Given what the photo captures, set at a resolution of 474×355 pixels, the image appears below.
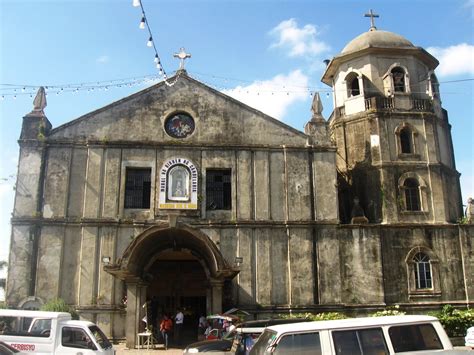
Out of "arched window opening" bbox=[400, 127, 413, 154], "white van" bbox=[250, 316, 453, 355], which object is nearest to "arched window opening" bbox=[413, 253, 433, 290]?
"arched window opening" bbox=[400, 127, 413, 154]

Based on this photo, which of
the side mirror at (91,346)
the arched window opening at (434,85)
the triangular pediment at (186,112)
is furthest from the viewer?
the arched window opening at (434,85)

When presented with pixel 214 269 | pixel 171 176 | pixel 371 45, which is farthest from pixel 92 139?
pixel 371 45

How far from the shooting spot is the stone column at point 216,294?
19.8 metres

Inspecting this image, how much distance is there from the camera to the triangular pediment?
22.7m

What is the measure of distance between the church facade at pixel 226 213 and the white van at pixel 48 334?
6.50 metres

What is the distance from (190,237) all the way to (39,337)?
8.21 m

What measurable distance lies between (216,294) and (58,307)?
628 centimetres

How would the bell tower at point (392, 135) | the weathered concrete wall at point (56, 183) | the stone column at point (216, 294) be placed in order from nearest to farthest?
the stone column at point (216, 294), the weathered concrete wall at point (56, 183), the bell tower at point (392, 135)

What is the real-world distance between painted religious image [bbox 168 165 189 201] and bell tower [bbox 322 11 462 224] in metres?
8.26

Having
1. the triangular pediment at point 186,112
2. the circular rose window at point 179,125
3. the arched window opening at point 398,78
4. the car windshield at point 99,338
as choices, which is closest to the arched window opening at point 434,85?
the arched window opening at point 398,78

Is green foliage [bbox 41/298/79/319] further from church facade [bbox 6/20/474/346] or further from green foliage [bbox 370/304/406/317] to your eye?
green foliage [bbox 370/304/406/317]

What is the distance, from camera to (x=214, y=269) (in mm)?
19438

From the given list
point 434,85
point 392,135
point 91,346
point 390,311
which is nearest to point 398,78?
point 434,85

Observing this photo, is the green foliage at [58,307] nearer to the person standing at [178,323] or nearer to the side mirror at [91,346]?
the person standing at [178,323]
